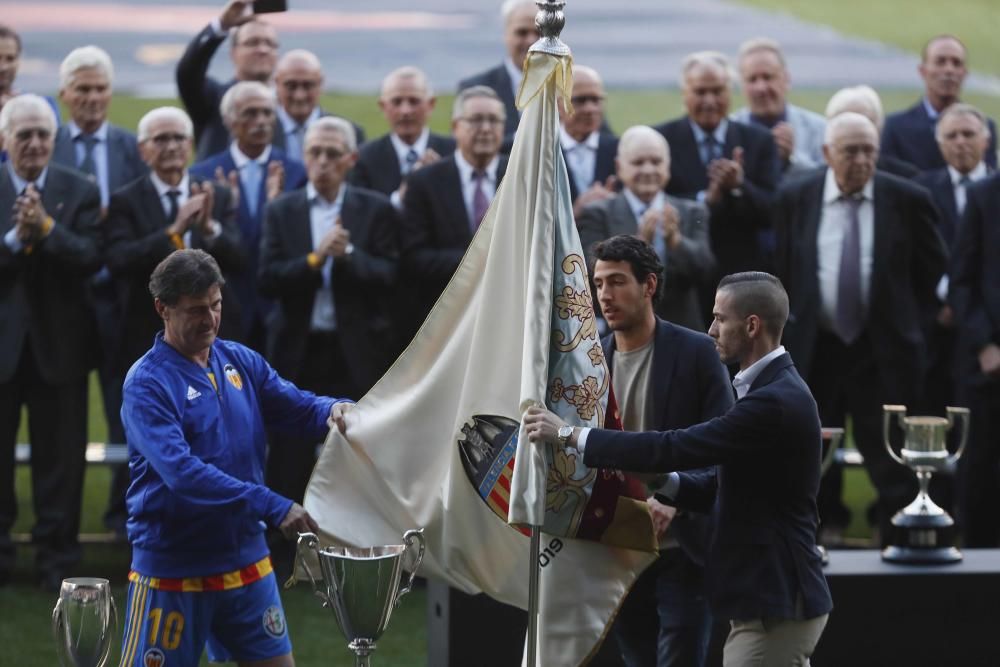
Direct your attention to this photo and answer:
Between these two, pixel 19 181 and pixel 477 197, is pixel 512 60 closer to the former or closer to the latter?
Result: pixel 477 197

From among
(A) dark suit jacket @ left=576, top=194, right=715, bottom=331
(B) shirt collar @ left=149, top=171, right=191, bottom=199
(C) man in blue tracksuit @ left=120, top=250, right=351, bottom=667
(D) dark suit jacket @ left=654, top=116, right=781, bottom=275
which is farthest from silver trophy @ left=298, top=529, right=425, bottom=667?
(D) dark suit jacket @ left=654, top=116, right=781, bottom=275

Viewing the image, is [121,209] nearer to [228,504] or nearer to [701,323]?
[701,323]

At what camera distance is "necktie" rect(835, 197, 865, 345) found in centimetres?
Answer: 922

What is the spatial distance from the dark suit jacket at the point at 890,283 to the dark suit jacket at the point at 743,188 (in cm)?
37

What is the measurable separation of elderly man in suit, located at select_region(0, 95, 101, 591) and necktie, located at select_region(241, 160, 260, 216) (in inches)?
35.2

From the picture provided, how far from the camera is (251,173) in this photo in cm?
962

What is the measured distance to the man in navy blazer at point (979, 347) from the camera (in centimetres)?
931

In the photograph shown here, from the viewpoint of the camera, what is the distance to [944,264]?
30.7 feet

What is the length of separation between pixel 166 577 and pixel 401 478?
867 mm

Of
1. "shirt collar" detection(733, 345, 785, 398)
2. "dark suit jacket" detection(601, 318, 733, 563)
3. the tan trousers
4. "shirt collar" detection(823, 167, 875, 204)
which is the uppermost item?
"shirt collar" detection(823, 167, 875, 204)

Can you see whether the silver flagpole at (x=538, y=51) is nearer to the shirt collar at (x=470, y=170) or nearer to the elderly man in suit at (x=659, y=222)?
the elderly man in suit at (x=659, y=222)

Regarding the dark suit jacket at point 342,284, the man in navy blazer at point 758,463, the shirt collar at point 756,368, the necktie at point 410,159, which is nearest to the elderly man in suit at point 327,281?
the dark suit jacket at point 342,284

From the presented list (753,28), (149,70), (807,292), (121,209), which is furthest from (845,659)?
(753,28)

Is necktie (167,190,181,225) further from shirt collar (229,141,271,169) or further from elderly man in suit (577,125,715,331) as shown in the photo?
elderly man in suit (577,125,715,331)
